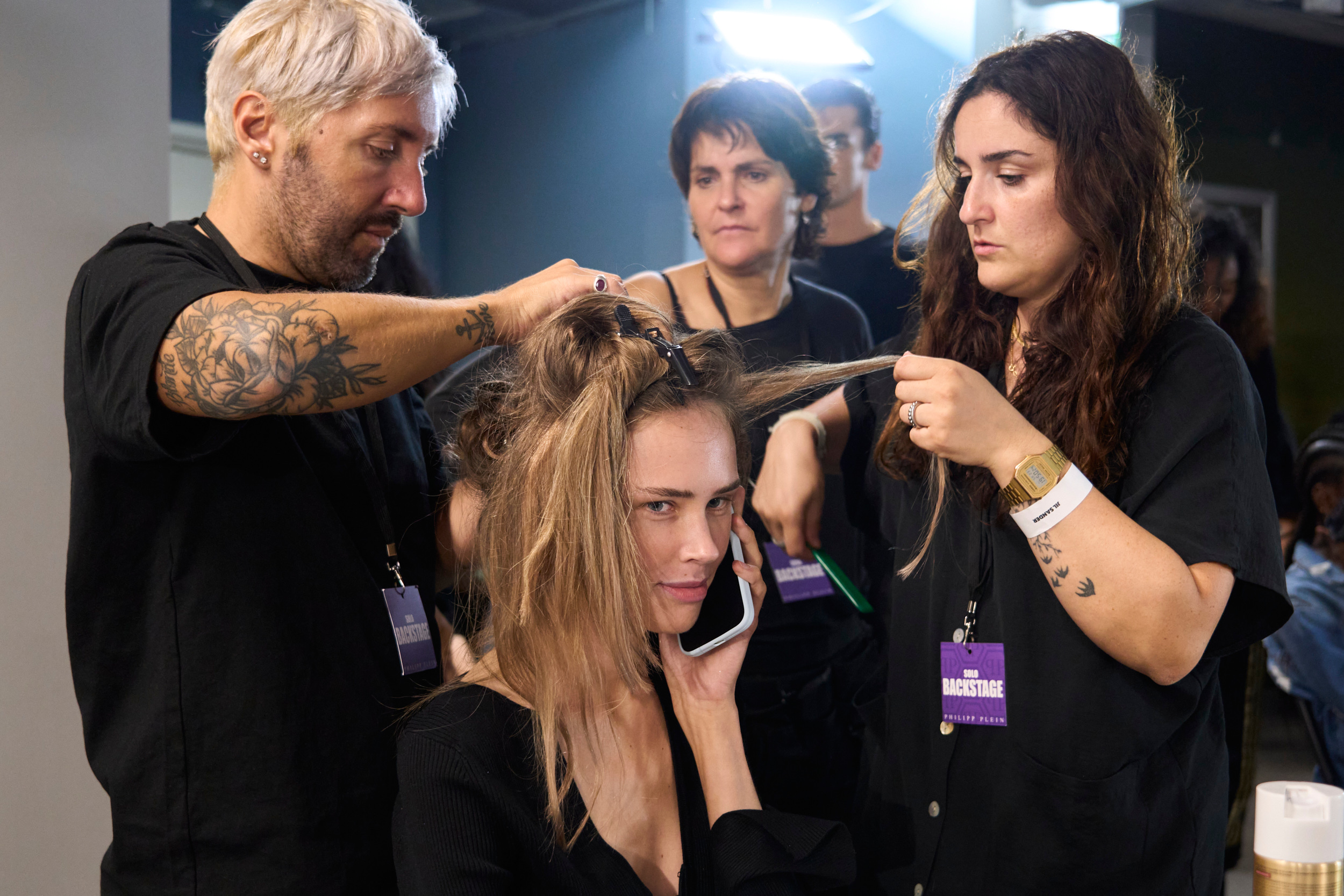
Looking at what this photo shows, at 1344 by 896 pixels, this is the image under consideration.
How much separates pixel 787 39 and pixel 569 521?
106 inches

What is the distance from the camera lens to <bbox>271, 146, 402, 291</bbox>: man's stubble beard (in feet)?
4.73

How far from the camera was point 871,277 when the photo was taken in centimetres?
296

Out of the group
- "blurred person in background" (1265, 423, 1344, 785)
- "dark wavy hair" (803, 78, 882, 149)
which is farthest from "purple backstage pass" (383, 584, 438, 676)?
"dark wavy hair" (803, 78, 882, 149)

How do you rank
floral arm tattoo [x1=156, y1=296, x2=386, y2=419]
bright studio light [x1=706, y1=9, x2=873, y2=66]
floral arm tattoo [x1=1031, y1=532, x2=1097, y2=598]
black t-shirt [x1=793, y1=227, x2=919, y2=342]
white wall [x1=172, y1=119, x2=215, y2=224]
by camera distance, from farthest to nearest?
white wall [x1=172, y1=119, x2=215, y2=224], bright studio light [x1=706, y1=9, x2=873, y2=66], black t-shirt [x1=793, y1=227, x2=919, y2=342], floral arm tattoo [x1=1031, y1=532, x2=1097, y2=598], floral arm tattoo [x1=156, y1=296, x2=386, y2=419]

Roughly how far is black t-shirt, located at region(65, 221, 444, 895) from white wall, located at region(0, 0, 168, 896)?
2.13ft

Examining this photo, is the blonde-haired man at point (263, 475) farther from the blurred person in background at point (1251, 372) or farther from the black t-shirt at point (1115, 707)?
the blurred person in background at point (1251, 372)

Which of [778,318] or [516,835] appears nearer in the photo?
[516,835]

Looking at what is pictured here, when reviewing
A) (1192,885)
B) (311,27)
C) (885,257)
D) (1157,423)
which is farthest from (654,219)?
(1192,885)

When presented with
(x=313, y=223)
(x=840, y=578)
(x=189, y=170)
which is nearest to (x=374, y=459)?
(x=313, y=223)

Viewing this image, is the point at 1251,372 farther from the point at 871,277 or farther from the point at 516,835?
the point at 516,835

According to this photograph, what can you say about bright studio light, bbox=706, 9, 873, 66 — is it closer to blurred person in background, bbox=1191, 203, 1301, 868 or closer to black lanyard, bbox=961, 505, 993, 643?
blurred person in background, bbox=1191, 203, 1301, 868

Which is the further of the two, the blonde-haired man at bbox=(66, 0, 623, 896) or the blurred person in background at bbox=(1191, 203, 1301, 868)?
the blurred person in background at bbox=(1191, 203, 1301, 868)

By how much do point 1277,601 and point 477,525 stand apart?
1.11 m

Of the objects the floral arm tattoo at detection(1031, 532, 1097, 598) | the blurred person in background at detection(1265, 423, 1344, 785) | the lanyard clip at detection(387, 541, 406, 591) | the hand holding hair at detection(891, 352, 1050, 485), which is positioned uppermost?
the hand holding hair at detection(891, 352, 1050, 485)
